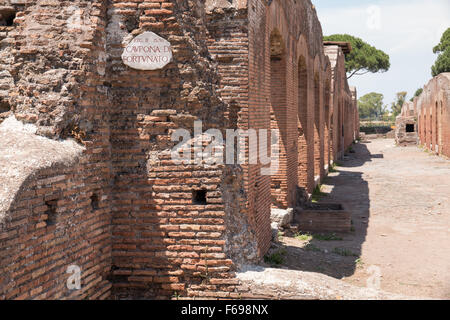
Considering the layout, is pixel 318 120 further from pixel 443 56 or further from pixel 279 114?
pixel 443 56

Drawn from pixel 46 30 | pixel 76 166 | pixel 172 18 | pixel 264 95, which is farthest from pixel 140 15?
pixel 264 95

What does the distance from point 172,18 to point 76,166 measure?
170 centimetres

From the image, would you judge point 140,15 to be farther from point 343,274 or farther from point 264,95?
point 343,274

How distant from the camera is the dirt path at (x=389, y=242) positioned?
21.6 ft

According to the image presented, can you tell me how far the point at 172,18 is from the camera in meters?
4.57

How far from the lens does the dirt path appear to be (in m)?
6.57

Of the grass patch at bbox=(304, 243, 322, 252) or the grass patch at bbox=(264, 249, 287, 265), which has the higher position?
the grass patch at bbox=(264, 249, 287, 265)

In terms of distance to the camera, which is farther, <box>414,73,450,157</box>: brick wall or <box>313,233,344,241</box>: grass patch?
<box>414,73,450,157</box>: brick wall

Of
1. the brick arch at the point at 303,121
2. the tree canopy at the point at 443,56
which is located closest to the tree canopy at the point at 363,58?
the tree canopy at the point at 443,56

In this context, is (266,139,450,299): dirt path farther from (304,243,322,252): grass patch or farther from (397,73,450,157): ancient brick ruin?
(397,73,450,157): ancient brick ruin

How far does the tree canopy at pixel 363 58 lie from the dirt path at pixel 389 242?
101 ft

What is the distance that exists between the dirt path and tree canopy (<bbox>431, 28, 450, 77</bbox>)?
30.8 m

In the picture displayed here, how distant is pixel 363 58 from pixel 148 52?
43.1 m

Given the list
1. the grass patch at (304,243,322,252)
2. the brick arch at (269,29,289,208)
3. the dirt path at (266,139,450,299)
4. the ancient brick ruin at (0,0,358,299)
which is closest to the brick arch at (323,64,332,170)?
the dirt path at (266,139,450,299)
